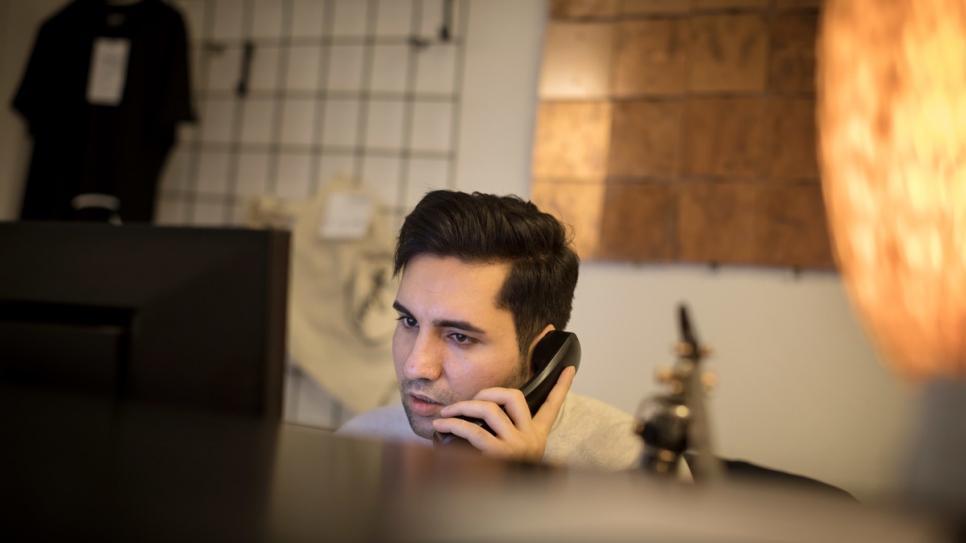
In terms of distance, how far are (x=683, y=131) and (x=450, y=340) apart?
120 centimetres

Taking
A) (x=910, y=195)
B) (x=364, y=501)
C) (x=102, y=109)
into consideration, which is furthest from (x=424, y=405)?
(x=102, y=109)

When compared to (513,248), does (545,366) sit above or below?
below

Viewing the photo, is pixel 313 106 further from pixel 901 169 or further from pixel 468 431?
pixel 468 431

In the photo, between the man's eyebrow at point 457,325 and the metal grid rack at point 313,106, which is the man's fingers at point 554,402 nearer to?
the man's eyebrow at point 457,325

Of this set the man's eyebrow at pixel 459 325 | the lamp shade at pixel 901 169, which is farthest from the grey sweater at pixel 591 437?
the lamp shade at pixel 901 169

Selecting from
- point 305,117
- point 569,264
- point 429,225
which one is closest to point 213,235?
point 429,225

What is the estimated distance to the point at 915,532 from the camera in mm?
153

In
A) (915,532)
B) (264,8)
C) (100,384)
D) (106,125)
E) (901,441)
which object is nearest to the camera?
(915,532)

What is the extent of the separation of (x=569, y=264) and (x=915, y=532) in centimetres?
82

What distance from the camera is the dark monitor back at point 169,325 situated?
0.62 metres

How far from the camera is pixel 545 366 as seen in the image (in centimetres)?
78

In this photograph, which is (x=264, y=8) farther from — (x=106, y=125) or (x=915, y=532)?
(x=915, y=532)

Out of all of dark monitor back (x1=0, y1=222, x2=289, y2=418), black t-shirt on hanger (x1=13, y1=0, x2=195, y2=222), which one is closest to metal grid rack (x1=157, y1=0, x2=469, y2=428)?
black t-shirt on hanger (x1=13, y1=0, x2=195, y2=222)

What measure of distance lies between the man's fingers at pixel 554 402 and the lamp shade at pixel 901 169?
1.11 m
